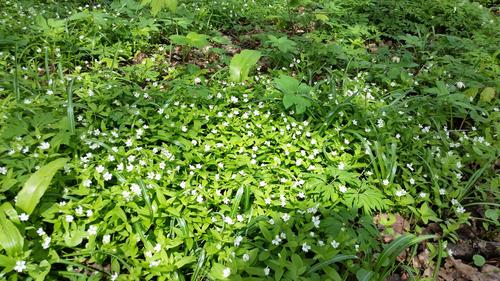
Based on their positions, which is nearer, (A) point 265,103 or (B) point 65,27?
(A) point 265,103

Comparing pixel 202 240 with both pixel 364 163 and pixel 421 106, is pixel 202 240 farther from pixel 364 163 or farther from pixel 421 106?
pixel 421 106

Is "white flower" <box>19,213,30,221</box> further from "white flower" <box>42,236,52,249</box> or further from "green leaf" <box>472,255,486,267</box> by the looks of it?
"green leaf" <box>472,255,486,267</box>

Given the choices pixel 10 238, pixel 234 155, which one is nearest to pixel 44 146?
pixel 10 238

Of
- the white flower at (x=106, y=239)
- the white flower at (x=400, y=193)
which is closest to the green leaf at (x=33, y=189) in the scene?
the white flower at (x=106, y=239)

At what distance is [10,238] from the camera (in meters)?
2.19

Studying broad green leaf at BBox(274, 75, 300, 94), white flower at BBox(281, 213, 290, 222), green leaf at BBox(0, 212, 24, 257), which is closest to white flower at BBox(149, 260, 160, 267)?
green leaf at BBox(0, 212, 24, 257)

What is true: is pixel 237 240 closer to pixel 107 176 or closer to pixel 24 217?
pixel 107 176

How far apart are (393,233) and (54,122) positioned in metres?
2.88

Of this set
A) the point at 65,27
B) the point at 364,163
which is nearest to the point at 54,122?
the point at 65,27

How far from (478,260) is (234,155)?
2.07 m

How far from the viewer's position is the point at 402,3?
20.0 ft

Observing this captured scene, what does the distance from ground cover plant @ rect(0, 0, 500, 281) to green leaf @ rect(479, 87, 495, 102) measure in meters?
0.02

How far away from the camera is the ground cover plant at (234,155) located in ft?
7.96

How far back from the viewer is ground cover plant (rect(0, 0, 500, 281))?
243cm
